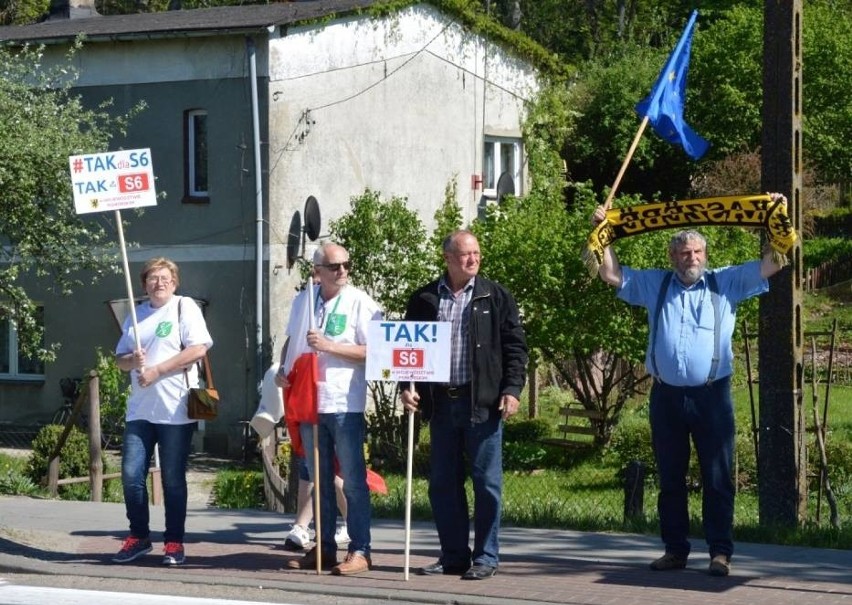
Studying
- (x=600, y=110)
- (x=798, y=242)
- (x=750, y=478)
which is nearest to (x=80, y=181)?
(x=798, y=242)

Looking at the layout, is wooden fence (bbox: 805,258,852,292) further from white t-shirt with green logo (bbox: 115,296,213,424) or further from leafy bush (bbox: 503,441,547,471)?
white t-shirt with green logo (bbox: 115,296,213,424)

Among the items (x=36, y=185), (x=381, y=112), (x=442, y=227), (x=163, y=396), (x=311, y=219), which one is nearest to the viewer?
(x=163, y=396)

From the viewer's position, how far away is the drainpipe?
2247 cm

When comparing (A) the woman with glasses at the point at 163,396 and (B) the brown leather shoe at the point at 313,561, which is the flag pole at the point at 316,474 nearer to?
(B) the brown leather shoe at the point at 313,561

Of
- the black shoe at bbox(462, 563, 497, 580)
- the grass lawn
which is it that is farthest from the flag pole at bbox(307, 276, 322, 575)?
the grass lawn

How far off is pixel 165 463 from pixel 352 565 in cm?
143

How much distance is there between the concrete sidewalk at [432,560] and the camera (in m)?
8.24

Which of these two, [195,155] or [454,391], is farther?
[195,155]

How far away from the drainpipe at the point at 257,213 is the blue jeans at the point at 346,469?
44.3 feet

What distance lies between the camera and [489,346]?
8656 millimetres

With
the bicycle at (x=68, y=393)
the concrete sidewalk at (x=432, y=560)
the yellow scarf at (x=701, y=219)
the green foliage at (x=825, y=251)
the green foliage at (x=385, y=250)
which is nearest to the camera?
the concrete sidewalk at (x=432, y=560)

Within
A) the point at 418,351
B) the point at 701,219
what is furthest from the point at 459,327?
the point at 701,219

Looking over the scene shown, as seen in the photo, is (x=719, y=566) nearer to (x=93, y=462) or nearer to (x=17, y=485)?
(x=93, y=462)

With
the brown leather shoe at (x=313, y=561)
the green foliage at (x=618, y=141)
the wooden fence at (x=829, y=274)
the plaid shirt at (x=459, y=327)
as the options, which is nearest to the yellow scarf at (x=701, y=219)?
the plaid shirt at (x=459, y=327)
